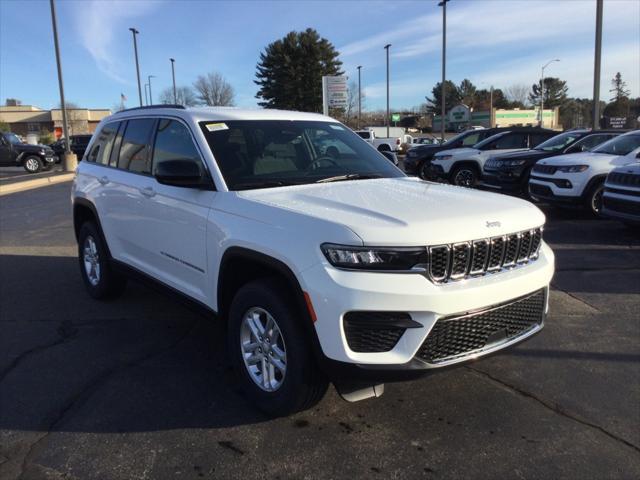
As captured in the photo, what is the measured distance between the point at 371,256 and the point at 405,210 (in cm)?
45

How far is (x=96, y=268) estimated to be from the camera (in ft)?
18.5

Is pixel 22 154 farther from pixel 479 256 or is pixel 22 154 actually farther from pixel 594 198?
pixel 479 256

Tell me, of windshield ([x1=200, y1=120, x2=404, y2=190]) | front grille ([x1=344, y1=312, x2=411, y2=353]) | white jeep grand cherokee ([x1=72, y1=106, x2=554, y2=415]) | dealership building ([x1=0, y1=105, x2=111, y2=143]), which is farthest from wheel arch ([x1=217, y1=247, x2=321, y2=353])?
dealership building ([x1=0, y1=105, x2=111, y2=143])

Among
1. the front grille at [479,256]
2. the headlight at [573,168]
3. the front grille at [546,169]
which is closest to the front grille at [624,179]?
the headlight at [573,168]

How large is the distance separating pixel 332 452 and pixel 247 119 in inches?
99.1

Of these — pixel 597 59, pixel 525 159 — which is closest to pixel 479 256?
pixel 525 159

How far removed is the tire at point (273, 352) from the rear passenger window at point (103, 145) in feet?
9.53

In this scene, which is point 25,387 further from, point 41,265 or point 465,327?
point 41,265

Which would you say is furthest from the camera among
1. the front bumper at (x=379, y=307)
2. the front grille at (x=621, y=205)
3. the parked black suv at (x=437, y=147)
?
the parked black suv at (x=437, y=147)

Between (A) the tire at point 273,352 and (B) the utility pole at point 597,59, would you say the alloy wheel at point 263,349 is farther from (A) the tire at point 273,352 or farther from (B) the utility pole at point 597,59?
(B) the utility pole at point 597,59

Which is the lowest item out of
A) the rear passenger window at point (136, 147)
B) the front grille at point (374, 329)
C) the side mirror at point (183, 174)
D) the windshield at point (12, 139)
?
the front grille at point (374, 329)

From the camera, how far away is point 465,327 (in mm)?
2895

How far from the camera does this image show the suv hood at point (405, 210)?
9.02ft

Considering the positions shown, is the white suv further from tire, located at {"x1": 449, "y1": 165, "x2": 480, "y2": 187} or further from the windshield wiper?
the windshield wiper
